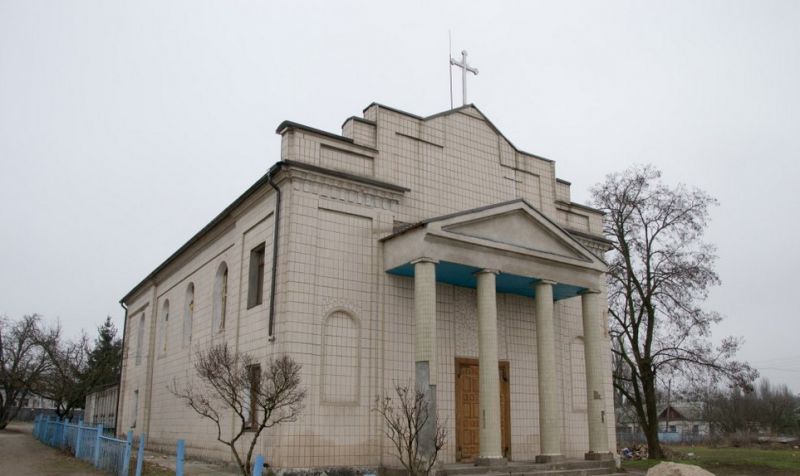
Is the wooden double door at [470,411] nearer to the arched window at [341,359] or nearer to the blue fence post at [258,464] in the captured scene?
the arched window at [341,359]

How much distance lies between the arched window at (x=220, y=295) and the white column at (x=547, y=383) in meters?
10.5

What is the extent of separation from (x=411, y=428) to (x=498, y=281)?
5.85 m

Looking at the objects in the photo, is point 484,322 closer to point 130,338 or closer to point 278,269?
point 278,269

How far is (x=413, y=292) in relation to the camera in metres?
17.7

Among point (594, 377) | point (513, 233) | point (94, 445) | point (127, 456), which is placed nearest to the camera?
point (127, 456)

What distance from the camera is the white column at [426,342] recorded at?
1505 centimetres

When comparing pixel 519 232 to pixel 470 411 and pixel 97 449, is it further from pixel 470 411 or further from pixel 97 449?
pixel 97 449

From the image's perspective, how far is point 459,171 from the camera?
789 inches

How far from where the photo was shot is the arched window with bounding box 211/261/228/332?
71.4 ft

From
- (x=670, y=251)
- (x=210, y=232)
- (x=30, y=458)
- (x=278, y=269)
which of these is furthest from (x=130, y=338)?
(x=670, y=251)

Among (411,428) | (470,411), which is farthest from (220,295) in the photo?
(411,428)

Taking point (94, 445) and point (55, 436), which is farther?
point (55, 436)

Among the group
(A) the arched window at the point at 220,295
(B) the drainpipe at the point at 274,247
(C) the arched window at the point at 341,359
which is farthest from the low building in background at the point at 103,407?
(C) the arched window at the point at 341,359

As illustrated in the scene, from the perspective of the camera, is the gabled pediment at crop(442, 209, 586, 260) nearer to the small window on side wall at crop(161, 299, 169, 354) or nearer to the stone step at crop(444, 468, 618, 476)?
the stone step at crop(444, 468, 618, 476)
